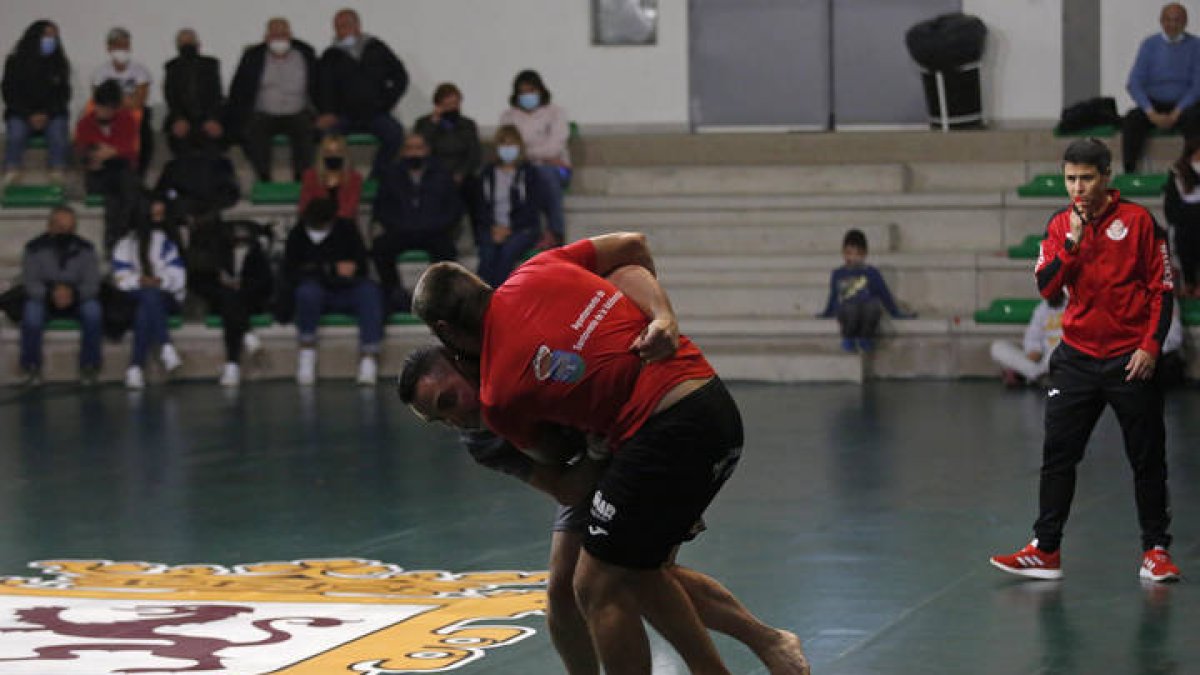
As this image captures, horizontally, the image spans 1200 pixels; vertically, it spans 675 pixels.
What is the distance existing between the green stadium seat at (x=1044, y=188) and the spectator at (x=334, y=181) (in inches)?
220

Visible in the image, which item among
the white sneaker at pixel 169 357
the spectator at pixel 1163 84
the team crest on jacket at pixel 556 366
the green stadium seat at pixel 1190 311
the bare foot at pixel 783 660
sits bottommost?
the white sneaker at pixel 169 357

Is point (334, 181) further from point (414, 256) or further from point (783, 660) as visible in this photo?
point (783, 660)

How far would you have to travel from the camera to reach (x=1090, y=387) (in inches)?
282

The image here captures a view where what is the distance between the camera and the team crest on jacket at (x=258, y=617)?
6.11 metres

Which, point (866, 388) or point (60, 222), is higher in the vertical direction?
point (60, 222)

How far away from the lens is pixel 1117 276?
7.11 metres

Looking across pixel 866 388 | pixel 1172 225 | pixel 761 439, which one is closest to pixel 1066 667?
pixel 761 439

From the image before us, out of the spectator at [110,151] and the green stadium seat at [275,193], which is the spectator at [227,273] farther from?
the spectator at [110,151]

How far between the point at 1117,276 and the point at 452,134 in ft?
34.7

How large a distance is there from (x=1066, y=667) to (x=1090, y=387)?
1.53 metres

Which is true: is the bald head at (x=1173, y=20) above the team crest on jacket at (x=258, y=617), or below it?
above

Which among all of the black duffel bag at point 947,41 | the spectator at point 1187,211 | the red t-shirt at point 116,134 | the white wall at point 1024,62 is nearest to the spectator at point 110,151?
the red t-shirt at point 116,134

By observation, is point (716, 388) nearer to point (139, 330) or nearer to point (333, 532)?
point (333, 532)

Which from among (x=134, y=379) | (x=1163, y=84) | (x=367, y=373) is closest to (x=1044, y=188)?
(x=1163, y=84)
